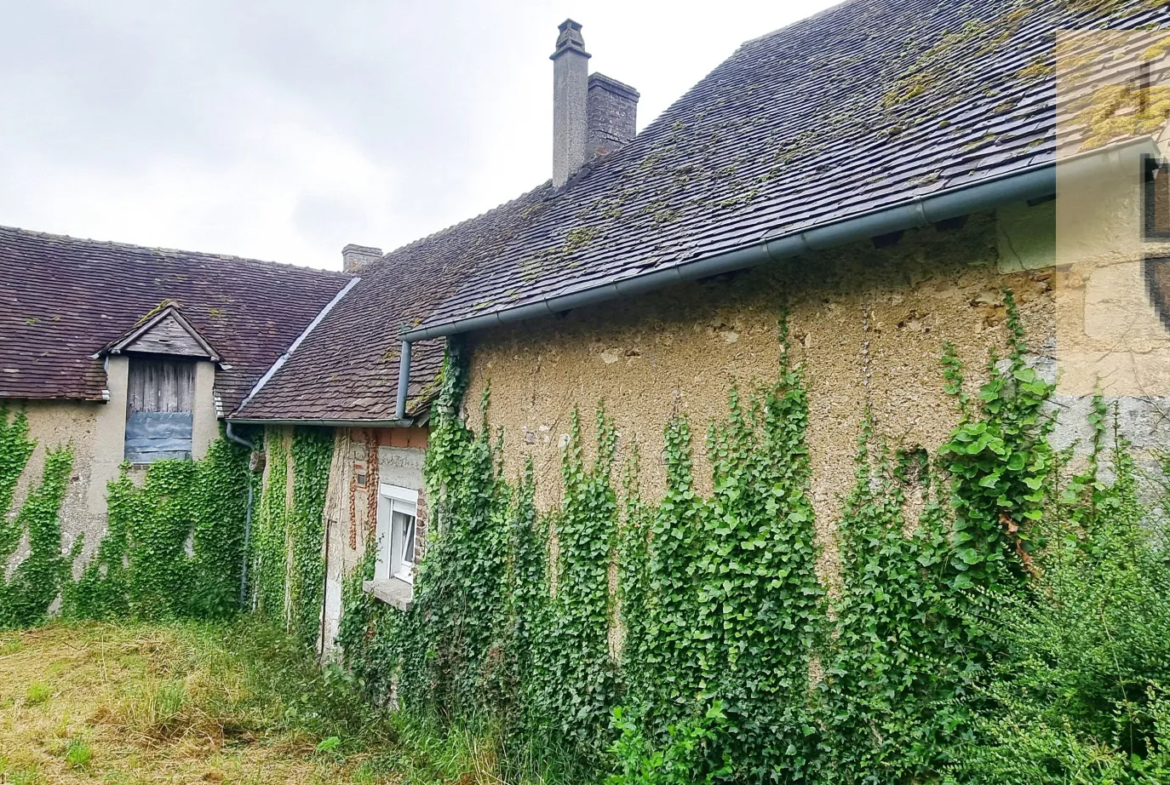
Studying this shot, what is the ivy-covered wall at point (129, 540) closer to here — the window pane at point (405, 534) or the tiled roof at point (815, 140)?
the window pane at point (405, 534)

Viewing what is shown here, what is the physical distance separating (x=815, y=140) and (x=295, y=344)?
1087 cm

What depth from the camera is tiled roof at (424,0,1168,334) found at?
328 centimetres

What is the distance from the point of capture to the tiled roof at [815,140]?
328 centimetres

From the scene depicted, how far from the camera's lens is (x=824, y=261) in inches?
140

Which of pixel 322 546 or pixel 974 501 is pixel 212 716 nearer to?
pixel 322 546

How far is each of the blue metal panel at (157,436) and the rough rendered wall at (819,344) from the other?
8239 mm

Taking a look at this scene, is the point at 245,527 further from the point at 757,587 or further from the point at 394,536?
the point at 757,587

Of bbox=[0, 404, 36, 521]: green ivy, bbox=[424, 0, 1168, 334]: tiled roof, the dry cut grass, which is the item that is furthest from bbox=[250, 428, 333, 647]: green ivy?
bbox=[424, 0, 1168, 334]: tiled roof

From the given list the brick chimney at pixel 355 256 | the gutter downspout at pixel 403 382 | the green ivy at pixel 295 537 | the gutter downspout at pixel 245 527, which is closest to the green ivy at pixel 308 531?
the green ivy at pixel 295 537

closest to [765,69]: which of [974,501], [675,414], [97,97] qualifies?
[675,414]

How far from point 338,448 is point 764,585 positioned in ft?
21.1

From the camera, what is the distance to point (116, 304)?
1124 centimetres

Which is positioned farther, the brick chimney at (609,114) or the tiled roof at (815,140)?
the brick chimney at (609,114)

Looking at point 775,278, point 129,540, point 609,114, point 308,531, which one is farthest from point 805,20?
point 129,540
